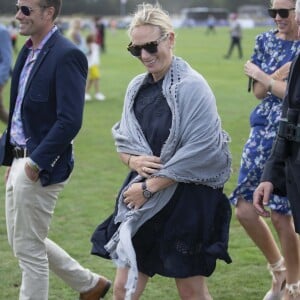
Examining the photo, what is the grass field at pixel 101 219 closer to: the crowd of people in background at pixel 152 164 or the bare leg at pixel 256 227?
the bare leg at pixel 256 227

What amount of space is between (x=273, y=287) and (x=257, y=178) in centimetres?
84

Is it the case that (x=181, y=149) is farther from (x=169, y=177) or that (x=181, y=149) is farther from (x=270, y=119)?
(x=270, y=119)

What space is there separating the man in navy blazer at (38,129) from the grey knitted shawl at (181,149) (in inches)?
18.6

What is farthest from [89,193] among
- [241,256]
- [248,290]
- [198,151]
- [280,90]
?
[198,151]

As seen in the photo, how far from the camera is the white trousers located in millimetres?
4680

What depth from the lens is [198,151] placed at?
13.6ft

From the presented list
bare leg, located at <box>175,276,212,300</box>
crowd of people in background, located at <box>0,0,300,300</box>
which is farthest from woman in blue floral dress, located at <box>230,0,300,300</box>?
bare leg, located at <box>175,276,212,300</box>

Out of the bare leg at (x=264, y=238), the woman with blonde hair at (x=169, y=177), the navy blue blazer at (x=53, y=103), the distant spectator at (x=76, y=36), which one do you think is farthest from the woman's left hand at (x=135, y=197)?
the distant spectator at (x=76, y=36)

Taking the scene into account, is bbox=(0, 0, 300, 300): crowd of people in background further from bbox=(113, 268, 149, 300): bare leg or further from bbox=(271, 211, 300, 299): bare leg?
bbox=(271, 211, 300, 299): bare leg

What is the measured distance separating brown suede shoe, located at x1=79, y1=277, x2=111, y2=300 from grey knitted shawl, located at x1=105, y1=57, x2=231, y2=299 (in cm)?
123

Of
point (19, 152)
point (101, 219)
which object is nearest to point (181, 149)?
point (19, 152)

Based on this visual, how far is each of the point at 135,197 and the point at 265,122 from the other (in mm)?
1342

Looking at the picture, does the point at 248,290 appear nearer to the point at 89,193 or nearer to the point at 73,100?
the point at 73,100

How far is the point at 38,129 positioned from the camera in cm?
466
